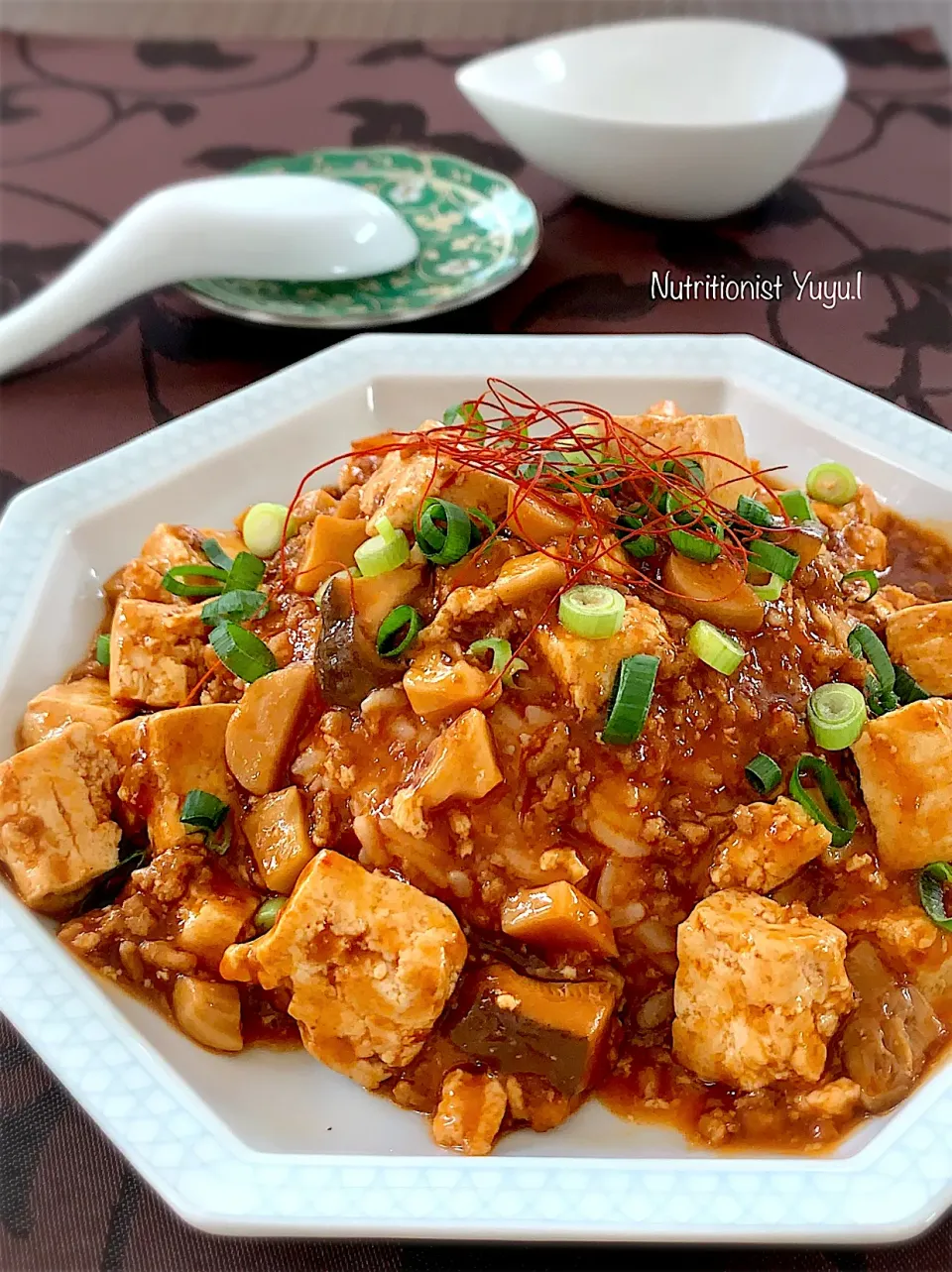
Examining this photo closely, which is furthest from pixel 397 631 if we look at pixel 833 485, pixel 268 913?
pixel 833 485

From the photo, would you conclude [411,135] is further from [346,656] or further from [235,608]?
[346,656]

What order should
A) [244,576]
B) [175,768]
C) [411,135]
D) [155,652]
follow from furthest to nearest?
[411,135] < [244,576] < [155,652] < [175,768]

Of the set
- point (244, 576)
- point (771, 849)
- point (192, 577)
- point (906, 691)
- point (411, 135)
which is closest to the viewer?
point (771, 849)

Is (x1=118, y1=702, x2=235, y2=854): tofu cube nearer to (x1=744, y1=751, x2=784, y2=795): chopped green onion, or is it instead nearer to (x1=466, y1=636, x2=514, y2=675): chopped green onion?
(x1=466, y1=636, x2=514, y2=675): chopped green onion

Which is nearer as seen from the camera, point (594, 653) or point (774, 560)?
point (594, 653)

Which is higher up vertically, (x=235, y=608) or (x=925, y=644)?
(x=235, y=608)

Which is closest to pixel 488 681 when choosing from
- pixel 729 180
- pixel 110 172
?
pixel 729 180
